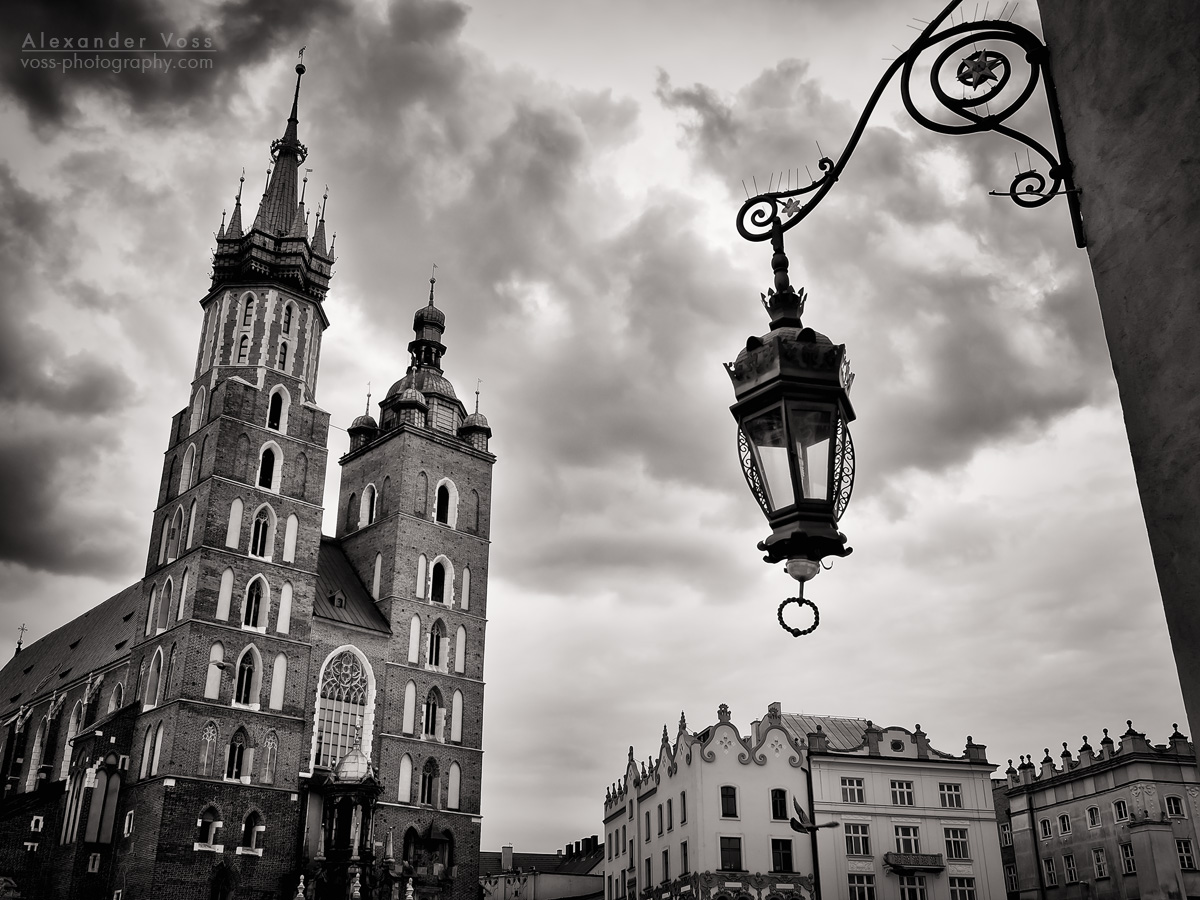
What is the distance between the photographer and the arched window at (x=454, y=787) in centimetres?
4628

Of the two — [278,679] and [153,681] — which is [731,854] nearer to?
[278,679]

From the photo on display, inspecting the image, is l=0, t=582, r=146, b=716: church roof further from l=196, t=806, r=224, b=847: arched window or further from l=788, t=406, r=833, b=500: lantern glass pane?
l=788, t=406, r=833, b=500: lantern glass pane

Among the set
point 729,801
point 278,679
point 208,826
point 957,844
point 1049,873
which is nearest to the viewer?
point 208,826

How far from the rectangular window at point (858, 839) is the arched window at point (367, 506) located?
26.2 m

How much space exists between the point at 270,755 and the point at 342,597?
838 centimetres

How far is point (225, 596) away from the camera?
42.5 metres

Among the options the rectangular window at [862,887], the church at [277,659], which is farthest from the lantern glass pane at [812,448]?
the rectangular window at [862,887]

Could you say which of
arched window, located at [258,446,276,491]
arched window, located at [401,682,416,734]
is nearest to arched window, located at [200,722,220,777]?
arched window, located at [401,682,416,734]

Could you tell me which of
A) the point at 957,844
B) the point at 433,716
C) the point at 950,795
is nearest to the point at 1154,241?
the point at 957,844

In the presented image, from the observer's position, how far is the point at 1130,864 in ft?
143

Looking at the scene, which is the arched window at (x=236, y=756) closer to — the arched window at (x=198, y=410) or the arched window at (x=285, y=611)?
the arched window at (x=285, y=611)

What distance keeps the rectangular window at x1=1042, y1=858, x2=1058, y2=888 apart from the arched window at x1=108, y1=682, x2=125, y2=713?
4314 cm

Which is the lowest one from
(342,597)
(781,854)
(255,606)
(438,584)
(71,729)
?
(781,854)

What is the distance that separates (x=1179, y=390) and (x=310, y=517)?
45.3m
